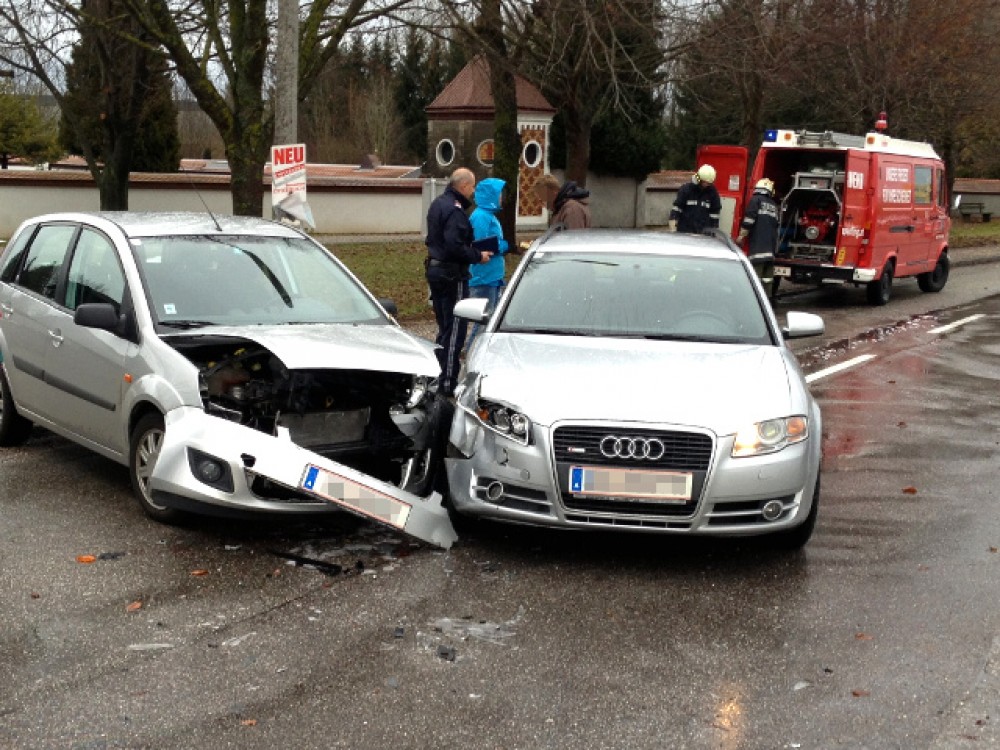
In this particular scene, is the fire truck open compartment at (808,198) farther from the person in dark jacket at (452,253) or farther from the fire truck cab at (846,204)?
the person in dark jacket at (452,253)

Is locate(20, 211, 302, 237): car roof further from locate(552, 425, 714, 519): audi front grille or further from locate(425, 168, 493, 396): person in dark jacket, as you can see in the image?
locate(552, 425, 714, 519): audi front grille

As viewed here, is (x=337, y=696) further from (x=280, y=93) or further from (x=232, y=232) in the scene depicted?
(x=280, y=93)

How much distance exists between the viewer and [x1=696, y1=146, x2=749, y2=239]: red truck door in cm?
2175

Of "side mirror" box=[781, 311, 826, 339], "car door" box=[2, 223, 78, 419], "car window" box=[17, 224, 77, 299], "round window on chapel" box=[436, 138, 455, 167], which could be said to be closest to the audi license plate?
"side mirror" box=[781, 311, 826, 339]

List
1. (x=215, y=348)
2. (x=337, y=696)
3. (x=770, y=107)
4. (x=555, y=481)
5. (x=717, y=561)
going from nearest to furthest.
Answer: (x=337, y=696), (x=555, y=481), (x=717, y=561), (x=215, y=348), (x=770, y=107)

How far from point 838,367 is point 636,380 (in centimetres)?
764

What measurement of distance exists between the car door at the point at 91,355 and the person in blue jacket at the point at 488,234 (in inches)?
153

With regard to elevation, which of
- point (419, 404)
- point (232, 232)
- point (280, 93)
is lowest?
point (419, 404)

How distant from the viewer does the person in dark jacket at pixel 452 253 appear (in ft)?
35.3

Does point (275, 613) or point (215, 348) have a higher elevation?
point (215, 348)

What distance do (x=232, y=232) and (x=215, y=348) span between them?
1.28 m

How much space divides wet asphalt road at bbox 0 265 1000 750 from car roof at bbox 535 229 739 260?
5.48 ft

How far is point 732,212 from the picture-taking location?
21750mm

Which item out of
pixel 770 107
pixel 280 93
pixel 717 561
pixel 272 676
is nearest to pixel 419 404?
pixel 717 561
